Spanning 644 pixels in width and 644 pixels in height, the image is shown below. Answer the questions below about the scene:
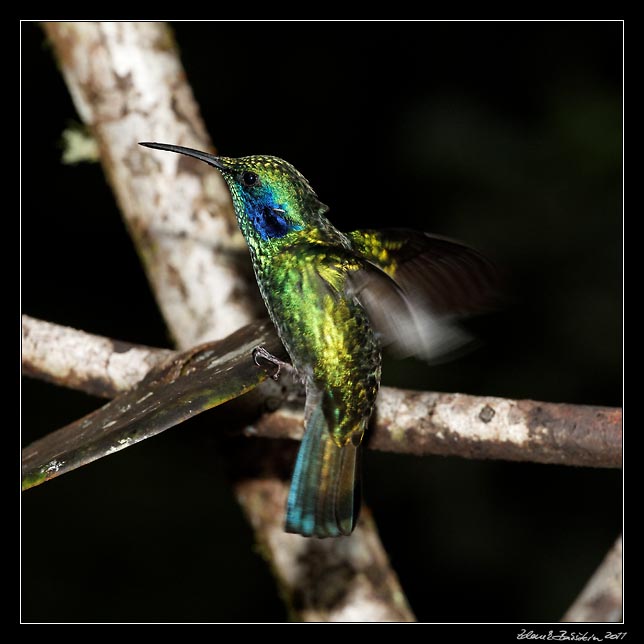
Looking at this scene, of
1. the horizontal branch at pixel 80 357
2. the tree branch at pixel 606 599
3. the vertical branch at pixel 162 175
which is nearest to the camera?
the tree branch at pixel 606 599

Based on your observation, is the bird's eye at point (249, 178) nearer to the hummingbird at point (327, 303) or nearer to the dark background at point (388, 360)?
the hummingbird at point (327, 303)

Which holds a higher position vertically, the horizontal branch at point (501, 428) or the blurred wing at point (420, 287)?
the blurred wing at point (420, 287)

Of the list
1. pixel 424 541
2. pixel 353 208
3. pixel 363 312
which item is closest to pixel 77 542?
pixel 424 541

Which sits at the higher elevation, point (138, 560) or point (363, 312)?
point (363, 312)

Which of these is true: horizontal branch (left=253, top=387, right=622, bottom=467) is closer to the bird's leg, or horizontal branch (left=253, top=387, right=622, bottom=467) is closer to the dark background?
the bird's leg

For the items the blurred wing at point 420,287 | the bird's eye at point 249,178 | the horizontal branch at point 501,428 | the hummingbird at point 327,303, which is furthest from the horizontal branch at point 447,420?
the bird's eye at point 249,178

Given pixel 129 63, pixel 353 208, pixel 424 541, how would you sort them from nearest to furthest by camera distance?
1. pixel 129 63
2. pixel 424 541
3. pixel 353 208

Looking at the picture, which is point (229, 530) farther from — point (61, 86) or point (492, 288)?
point (492, 288)
